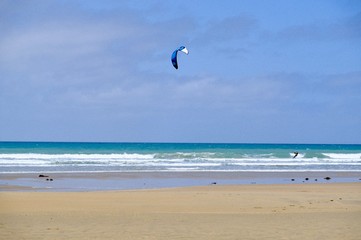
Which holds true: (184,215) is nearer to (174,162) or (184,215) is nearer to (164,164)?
(164,164)

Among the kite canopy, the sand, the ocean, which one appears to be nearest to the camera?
the sand

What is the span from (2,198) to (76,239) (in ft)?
20.2

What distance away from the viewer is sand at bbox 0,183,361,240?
7.87m

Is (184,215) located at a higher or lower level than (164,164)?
lower

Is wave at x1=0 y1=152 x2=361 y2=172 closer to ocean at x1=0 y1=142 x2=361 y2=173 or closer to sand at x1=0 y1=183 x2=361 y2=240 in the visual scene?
ocean at x1=0 y1=142 x2=361 y2=173

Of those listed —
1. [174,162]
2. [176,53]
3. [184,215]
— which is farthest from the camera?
[174,162]

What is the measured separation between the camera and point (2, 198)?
1294 centimetres

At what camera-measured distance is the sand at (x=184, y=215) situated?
7867mm

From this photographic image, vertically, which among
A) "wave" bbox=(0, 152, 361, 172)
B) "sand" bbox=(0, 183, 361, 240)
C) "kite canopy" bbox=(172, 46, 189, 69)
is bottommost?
"sand" bbox=(0, 183, 361, 240)

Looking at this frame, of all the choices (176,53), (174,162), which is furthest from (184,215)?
(174,162)

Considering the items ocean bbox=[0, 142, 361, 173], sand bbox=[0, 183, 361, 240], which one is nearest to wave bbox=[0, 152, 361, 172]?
ocean bbox=[0, 142, 361, 173]

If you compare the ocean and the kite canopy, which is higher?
the kite canopy

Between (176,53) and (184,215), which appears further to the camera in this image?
(176,53)

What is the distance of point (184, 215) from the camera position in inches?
392
